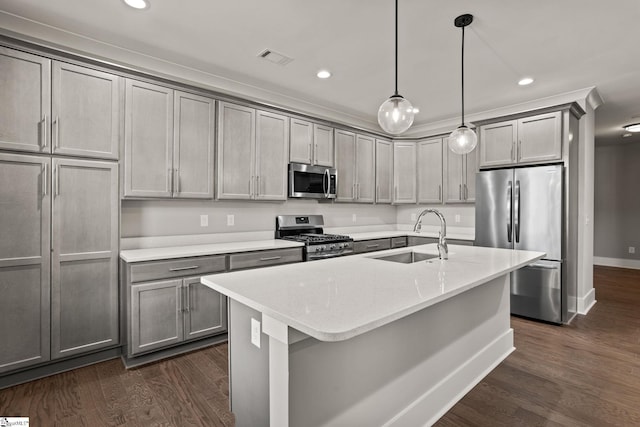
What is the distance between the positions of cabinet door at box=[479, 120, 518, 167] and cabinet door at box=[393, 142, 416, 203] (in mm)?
1150

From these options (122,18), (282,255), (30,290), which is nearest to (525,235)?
(282,255)

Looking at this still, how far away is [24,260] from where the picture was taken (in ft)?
7.66

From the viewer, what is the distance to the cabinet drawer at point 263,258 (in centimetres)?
312

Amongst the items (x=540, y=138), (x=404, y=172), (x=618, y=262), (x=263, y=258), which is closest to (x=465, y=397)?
(x=263, y=258)

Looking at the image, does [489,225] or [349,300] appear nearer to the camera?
[349,300]

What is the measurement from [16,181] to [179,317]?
1.54m

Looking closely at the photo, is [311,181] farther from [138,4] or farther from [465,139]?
[138,4]

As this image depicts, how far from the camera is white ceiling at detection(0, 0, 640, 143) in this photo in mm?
2295

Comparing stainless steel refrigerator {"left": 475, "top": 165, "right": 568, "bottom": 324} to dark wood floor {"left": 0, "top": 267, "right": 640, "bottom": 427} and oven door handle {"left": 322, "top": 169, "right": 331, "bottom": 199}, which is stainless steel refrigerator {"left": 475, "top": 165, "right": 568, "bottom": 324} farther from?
oven door handle {"left": 322, "top": 169, "right": 331, "bottom": 199}

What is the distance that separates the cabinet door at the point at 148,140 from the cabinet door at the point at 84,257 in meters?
0.17

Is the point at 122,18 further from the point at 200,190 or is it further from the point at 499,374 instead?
the point at 499,374

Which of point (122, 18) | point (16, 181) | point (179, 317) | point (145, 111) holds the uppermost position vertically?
point (122, 18)

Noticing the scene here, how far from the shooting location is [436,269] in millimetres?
1969

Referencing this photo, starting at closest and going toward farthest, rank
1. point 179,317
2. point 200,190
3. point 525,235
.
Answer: point 179,317, point 200,190, point 525,235
